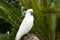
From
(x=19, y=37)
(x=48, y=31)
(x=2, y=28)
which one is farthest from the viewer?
(x=2, y=28)

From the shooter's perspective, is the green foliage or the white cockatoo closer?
the white cockatoo

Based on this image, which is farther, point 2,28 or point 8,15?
point 2,28

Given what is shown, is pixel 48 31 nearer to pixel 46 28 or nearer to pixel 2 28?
pixel 46 28

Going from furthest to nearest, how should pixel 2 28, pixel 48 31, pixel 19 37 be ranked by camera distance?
1. pixel 2 28
2. pixel 48 31
3. pixel 19 37

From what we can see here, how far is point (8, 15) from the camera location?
4984 mm

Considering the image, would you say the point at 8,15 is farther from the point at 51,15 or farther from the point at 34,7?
the point at 51,15

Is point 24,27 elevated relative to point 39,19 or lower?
elevated

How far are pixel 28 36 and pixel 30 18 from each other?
0.34 m

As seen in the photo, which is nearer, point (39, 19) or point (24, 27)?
point (24, 27)

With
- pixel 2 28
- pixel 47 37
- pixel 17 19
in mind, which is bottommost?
pixel 2 28

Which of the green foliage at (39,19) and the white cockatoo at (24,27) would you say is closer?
the white cockatoo at (24,27)

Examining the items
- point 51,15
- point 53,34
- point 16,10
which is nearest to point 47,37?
point 53,34

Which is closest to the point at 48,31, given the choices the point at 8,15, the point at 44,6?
the point at 44,6

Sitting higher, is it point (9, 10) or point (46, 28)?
point (9, 10)
